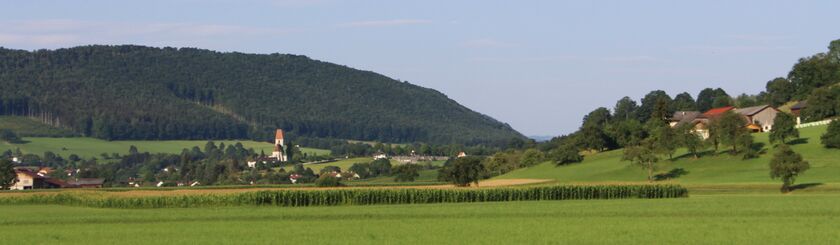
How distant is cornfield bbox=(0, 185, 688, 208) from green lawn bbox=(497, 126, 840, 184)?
57.1 ft

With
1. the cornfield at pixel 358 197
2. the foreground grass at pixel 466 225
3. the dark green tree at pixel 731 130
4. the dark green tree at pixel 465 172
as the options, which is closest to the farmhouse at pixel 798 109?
the dark green tree at pixel 731 130

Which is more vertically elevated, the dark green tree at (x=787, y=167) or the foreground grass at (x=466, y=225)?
the dark green tree at (x=787, y=167)

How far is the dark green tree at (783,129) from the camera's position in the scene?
124 m

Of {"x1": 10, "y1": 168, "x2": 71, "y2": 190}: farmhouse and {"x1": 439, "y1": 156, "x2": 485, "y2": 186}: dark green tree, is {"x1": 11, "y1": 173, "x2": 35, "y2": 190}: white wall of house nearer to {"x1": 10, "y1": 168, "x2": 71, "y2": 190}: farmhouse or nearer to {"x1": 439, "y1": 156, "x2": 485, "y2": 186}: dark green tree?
→ {"x1": 10, "y1": 168, "x2": 71, "y2": 190}: farmhouse

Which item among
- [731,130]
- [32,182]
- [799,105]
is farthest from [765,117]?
[32,182]

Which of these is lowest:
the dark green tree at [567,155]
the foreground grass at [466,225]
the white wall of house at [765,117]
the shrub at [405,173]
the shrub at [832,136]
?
the foreground grass at [466,225]

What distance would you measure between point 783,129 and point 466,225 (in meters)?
77.1

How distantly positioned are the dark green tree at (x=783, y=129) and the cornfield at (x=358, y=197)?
1420 inches

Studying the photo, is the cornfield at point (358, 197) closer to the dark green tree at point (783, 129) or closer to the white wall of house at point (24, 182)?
the dark green tree at point (783, 129)

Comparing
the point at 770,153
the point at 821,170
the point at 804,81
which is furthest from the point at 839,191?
the point at 804,81

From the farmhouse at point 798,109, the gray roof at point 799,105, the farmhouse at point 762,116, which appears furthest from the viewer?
the gray roof at point 799,105

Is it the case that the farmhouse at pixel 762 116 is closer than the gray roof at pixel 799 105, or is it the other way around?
the farmhouse at pixel 762 116

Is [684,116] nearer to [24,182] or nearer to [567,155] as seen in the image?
[567,155]

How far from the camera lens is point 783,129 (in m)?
124
